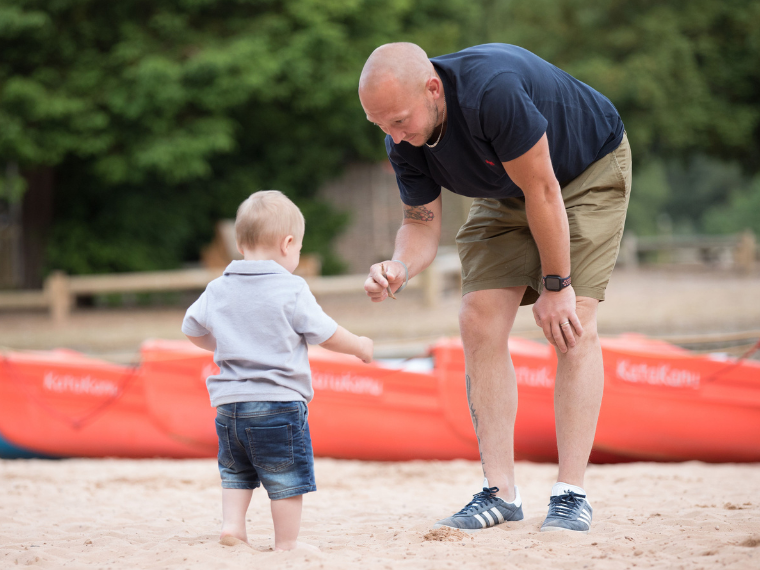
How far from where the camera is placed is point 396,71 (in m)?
2.00

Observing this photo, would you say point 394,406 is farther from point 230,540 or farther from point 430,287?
point 430,287

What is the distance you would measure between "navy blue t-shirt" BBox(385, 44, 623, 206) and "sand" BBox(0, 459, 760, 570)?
1.05 metres

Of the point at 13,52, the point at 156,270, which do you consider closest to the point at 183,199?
the point at 156,270

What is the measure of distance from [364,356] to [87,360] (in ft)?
11.5

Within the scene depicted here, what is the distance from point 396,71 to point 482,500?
1.33 metres

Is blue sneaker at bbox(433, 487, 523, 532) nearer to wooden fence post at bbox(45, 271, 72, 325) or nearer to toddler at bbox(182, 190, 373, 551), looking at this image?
toddler at bbox(182, 190, 373, 551)

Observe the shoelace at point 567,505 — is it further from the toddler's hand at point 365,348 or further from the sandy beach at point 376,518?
the toddler's hand at point 365,348

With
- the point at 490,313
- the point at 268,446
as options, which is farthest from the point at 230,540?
the point at 490,313

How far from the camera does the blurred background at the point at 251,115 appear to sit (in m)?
10.1

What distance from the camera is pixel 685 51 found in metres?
14.7

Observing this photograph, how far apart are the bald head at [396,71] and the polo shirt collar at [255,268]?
1.74 feet

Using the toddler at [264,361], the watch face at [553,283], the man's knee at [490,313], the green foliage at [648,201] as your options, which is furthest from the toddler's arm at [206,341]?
the green foliage at [648,201]

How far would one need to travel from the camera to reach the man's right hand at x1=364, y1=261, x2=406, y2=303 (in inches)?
85.6

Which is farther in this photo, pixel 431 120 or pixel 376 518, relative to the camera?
pixel 376 518
